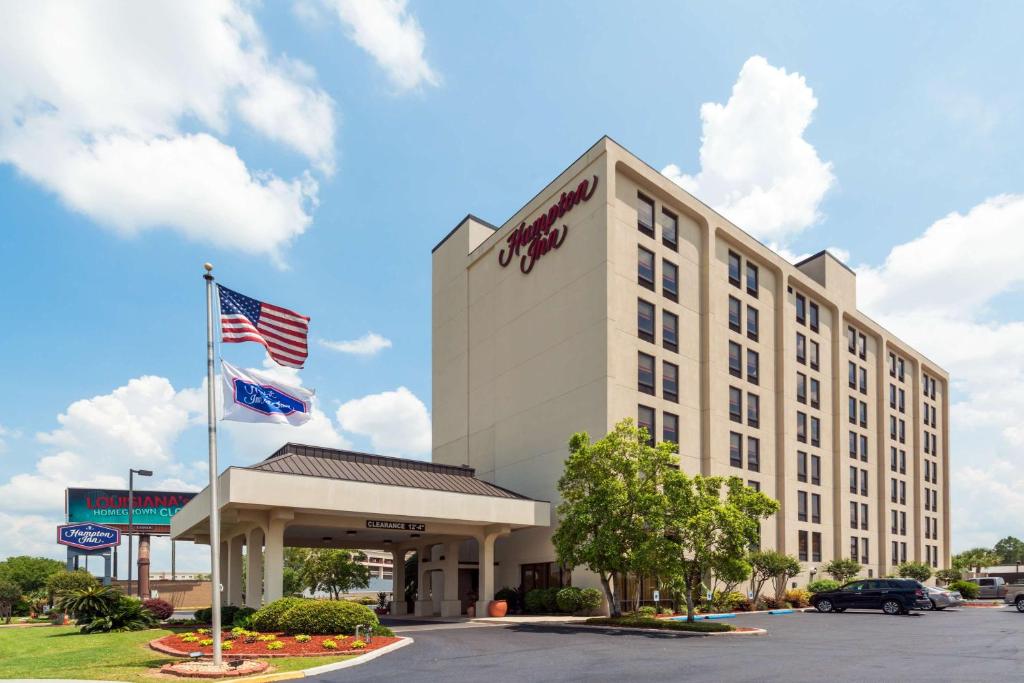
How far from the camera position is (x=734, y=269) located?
172 ft

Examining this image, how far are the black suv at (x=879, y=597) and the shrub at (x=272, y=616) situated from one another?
2954cm

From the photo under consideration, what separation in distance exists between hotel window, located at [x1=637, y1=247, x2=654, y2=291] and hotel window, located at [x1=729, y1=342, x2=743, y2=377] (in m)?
8.94

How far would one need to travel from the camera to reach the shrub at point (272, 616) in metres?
26.7

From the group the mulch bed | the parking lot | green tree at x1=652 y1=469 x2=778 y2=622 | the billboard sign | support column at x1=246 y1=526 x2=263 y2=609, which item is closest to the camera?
the parking lot

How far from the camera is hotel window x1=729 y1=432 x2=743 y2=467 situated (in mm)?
49188

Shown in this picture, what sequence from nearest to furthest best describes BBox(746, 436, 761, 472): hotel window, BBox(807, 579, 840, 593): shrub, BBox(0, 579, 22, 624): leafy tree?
1. BBox(746, 436, 761, 472): hotel window
2. BBox(807, 579, 840, 593): shrub
3. BBox(0, 579, 22, 624): leafy tree

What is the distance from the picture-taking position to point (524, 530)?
4394 centimetres

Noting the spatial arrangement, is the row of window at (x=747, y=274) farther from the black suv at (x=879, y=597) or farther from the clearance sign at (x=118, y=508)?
the clearance sign at (x=118, y=508)

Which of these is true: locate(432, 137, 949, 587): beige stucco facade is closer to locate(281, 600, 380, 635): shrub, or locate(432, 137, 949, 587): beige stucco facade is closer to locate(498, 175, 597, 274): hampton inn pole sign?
locate(498, 175, 597, 274): hampton inn pole sign

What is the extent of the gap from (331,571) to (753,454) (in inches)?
1866

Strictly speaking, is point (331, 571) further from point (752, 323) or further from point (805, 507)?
point (752, 323)

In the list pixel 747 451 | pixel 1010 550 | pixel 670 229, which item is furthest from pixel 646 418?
pixel 1010 550

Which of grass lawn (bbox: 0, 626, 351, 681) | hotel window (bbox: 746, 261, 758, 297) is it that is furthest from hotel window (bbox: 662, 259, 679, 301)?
grass lawn (bbox: 0, 626, 351, 681)

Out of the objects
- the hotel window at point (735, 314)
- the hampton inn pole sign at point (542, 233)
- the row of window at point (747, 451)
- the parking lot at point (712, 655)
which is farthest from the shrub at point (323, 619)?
the hotel window at point (735, 314)
